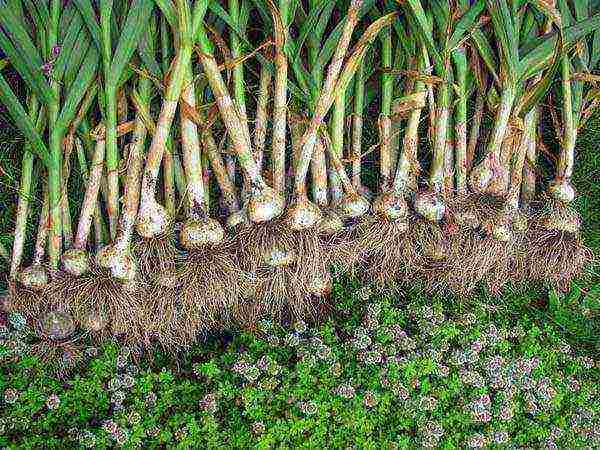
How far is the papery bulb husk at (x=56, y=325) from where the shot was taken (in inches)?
59.9

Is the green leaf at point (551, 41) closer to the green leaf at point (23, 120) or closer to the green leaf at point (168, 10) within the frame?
the green leaf at point (168, 10)

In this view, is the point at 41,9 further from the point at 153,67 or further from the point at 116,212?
the point at 116,212

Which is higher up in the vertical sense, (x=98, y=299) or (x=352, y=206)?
(x=352, y=206)

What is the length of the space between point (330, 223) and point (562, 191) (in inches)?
24.7

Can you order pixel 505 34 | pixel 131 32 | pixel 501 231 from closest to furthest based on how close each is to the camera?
pixel 131 32, pixel 505 34, pixel 501 231

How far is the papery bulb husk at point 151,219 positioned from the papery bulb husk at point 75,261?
15cm

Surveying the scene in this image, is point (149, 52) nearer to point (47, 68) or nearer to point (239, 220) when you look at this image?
point (47, 68)

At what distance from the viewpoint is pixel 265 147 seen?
5.22 feet

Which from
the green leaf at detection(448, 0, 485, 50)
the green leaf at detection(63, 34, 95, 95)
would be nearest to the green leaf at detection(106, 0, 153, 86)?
the green leaf at detection(63, 34, 95, 95)

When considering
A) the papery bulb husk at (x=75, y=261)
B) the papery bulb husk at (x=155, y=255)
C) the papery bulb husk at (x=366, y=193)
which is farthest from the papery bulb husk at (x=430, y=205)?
the papery bulb husk at (x=75, y=261)

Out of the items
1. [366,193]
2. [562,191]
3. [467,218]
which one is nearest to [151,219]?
[366,193]

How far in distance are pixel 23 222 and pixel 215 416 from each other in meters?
0.68

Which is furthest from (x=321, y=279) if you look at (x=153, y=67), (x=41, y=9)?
(x=41, y=9)

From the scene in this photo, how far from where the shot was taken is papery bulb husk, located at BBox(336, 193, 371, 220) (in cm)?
153
